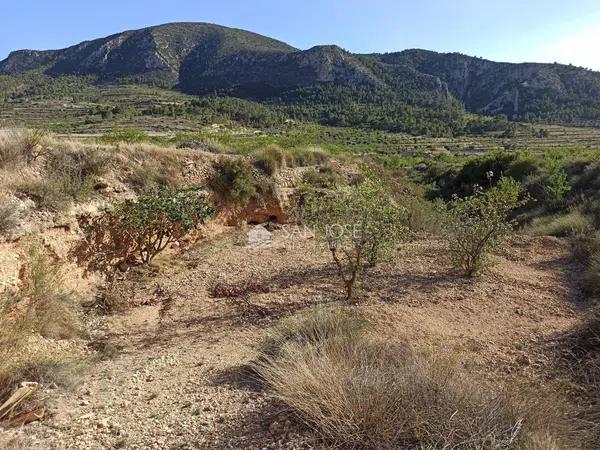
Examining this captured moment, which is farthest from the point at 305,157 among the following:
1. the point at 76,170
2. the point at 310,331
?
the point at 310,331

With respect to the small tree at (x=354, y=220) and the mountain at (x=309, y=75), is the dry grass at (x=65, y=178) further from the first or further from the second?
the mountain at (x=309, y=75)

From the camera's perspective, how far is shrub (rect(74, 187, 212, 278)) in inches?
320

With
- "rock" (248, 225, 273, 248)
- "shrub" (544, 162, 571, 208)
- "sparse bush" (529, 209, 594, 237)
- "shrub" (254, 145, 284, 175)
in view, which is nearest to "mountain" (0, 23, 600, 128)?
"shrub" (544, 162, 571, 208)

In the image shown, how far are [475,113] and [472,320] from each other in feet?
248

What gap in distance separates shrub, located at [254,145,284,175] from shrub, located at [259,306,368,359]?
27.2ft

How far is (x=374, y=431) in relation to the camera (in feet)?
10.1

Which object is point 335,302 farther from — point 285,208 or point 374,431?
point 285,208

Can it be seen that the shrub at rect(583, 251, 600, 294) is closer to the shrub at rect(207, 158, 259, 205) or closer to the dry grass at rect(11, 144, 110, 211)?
the shrub at rect(207, 158, 259, 205)

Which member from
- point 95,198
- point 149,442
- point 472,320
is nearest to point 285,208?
point 95,198

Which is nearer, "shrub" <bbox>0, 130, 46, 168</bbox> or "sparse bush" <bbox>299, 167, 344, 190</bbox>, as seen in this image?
"shrub" <bbox>0, 130, 46, 168</bbox>

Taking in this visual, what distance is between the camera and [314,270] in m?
8.88

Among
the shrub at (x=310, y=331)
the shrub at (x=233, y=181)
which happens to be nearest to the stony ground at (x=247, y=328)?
the shrub at (x=310, y=331)

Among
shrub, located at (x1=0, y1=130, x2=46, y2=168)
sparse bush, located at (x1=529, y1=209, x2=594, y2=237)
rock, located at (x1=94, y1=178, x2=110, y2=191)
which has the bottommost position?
sparse bush, located at (x1=529, y1=209, x2=594, y2=237)

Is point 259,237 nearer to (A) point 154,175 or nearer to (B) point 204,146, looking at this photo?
(A) point 154,175
